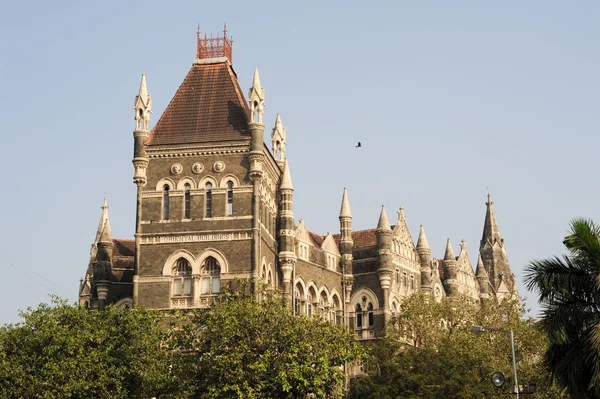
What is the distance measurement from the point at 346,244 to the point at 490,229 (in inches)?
1370

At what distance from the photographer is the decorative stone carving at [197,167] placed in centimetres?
6271

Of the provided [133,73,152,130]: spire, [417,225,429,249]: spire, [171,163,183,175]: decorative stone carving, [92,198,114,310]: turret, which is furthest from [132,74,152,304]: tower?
[417,225,429,249]: spire

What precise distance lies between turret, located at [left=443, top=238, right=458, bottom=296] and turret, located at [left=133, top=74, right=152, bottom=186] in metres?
29.7

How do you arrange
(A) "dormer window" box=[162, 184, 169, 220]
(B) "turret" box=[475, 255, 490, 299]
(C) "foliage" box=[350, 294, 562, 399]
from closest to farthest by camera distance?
(C) "foliage" box=[350, 294, 562, 399], (A) "dormer window" box=[162, 184, 169, 220], (B) "turret" box=[475, 255, 490, 299]

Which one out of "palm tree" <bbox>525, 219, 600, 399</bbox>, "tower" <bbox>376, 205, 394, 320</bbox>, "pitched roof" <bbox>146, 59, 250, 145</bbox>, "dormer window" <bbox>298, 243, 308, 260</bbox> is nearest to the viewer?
"palm tree" <bbox>525, 219, 600, 399</bbox>

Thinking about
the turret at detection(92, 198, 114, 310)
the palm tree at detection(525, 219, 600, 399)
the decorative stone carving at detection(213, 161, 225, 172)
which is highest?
the decorative stone carving at detection(213, 161, 225, 172)

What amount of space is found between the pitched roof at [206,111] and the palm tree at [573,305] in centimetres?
3600

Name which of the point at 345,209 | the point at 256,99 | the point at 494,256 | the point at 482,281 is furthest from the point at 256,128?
→ the point at 494,256

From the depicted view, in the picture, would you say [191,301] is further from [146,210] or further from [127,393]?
[127,393]

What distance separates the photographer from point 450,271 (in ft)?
266

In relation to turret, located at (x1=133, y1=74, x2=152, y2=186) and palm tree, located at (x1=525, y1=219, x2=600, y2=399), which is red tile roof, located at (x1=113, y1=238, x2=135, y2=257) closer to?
turret, located at (x1=133, y1=74, x2=152, y2=186)

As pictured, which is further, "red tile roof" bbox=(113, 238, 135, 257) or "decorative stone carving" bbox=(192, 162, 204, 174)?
"red tile roof" bbox=(113, 238, 135, 257)

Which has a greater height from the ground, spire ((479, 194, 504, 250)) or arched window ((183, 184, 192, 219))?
spire ((479, 194, 504, 250))

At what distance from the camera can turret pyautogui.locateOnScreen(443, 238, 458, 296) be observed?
81.0 metres
